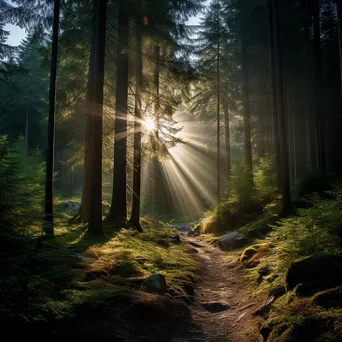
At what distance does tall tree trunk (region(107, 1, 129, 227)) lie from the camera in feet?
37.2

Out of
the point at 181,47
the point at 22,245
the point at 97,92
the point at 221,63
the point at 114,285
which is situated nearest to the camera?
the point at 22,245

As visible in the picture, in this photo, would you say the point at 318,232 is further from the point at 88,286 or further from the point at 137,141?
the point at 137,141

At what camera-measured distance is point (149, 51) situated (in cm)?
1464

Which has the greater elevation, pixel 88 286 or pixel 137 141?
pixel 137 141

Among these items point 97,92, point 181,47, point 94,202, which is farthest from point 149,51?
point 94,202

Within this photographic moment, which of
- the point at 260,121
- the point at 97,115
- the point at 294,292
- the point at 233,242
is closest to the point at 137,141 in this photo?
the point at 97,115

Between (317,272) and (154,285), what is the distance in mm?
3052

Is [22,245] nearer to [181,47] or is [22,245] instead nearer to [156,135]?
[156,135]

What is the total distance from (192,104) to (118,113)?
39.9 feet

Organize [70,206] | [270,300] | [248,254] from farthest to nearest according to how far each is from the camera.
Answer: [70,206], [248,254], [270,300]

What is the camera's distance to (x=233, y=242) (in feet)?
35.4

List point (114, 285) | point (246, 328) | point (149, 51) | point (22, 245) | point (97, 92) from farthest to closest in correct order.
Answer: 1. point (149, 51)
2. point (97, 92)
3. point (114, 285)
4. point (246, 328)
5. point (22, 245)

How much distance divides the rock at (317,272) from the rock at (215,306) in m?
1.59

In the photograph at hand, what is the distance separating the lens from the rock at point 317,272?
13.4ft
